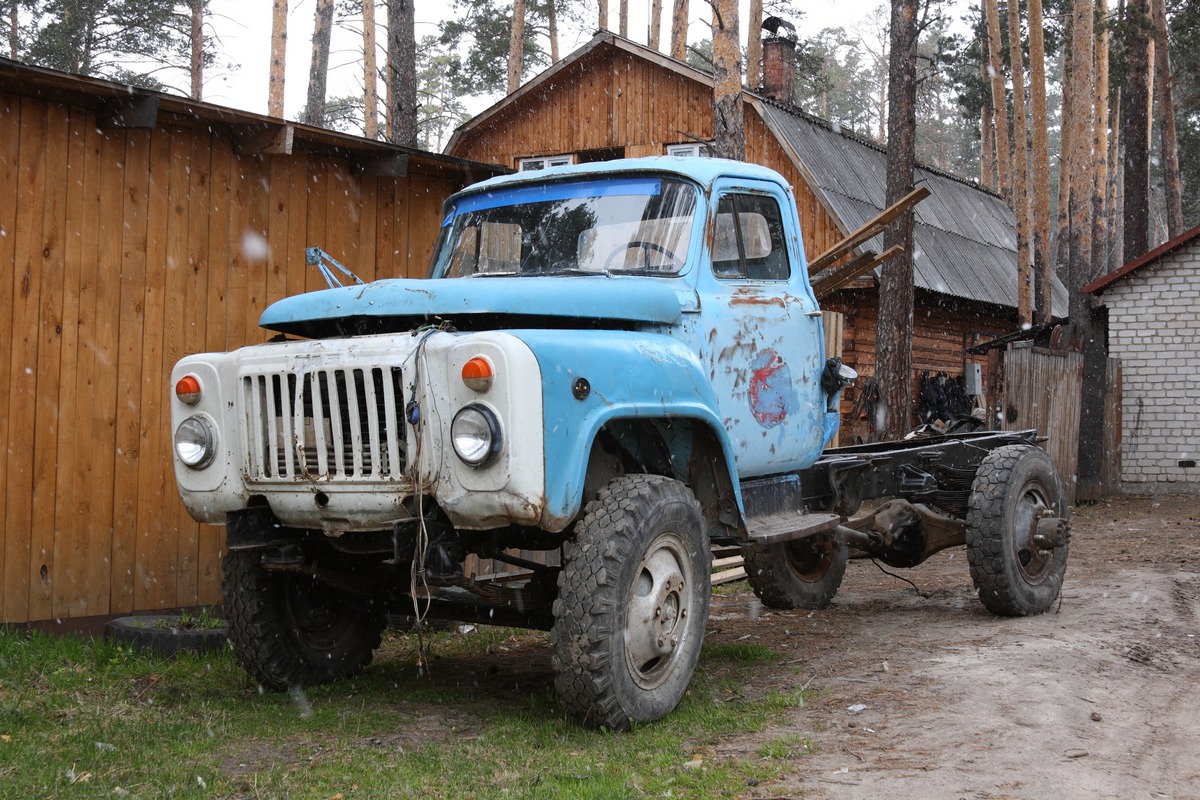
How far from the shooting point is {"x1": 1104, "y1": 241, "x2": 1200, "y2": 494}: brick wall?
19.5m

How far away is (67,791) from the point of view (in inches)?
173

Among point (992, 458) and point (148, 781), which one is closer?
point (148, 781)

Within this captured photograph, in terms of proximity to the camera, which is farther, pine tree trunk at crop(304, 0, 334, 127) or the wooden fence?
pine tree trunk at crop(304, 0, 334, 127)

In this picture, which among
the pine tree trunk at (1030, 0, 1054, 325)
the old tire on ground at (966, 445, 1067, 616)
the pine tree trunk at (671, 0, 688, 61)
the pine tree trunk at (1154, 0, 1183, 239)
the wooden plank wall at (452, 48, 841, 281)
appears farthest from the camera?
the pine tree trunk at (1154, 0, 1183, 239)

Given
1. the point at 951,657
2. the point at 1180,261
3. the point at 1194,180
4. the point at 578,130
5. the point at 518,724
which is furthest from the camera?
the point at 1194,180

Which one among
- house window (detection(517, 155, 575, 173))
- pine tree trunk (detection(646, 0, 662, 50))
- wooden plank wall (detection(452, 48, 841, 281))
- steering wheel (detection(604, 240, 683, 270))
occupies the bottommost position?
steering wheel (detection(604, 240, 683, 270))

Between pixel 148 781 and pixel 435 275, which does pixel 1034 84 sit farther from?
pixel 148 781

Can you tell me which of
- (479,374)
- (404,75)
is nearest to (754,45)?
(404,75)

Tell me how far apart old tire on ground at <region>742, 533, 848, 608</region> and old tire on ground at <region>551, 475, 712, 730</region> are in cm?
256

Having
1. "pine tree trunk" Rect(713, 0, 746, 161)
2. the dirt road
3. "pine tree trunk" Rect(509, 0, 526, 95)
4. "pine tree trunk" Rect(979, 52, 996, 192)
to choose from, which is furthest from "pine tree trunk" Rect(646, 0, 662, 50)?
the dirt road

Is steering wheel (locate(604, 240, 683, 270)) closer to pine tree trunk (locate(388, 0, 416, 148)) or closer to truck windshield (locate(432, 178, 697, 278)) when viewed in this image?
truck windshield (locate(432, 178, 697, 278))

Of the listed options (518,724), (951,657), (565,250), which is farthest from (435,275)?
(951,657)

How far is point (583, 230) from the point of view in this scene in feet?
20.6

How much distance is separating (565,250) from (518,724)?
Result: 8.00ft
